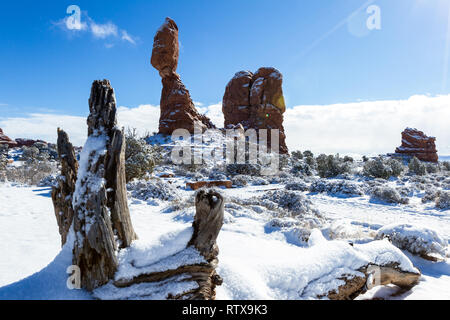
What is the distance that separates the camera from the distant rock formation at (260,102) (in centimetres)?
4166

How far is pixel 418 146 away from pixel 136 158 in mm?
45726

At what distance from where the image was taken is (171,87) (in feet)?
113

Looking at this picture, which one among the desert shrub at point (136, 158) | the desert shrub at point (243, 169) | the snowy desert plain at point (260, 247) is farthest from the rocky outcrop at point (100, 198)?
the desert shrub at point (243, 169)

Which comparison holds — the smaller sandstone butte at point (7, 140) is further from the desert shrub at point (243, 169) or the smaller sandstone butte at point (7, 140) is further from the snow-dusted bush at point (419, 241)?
the snow-dusted bush at point (419, 241)

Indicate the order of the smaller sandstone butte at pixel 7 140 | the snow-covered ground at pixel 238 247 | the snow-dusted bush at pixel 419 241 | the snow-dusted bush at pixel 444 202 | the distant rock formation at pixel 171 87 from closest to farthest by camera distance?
the snow-covered ground at pixel 238 247 → the snow-dusted bush at pixel 419 241 → the snow-dusted bush at pixel 444 202 → the distant rock formation at pixel 171 87 → the smaller sandstone butte at pixel 7 140

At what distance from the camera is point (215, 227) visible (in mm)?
1699

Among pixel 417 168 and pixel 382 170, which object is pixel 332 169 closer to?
pixel 382 170

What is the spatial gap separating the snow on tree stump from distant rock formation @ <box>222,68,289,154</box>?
38.8 meters

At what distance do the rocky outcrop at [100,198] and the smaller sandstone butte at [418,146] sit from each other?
45.8m

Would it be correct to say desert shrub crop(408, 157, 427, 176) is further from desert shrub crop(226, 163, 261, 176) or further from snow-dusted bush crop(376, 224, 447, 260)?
snow-dusted bush crop(376, 224, 447, 260)

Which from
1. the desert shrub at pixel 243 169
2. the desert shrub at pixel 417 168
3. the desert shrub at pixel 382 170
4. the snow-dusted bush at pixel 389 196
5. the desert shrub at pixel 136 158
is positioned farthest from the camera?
the desert shrub at pixel 417 168
